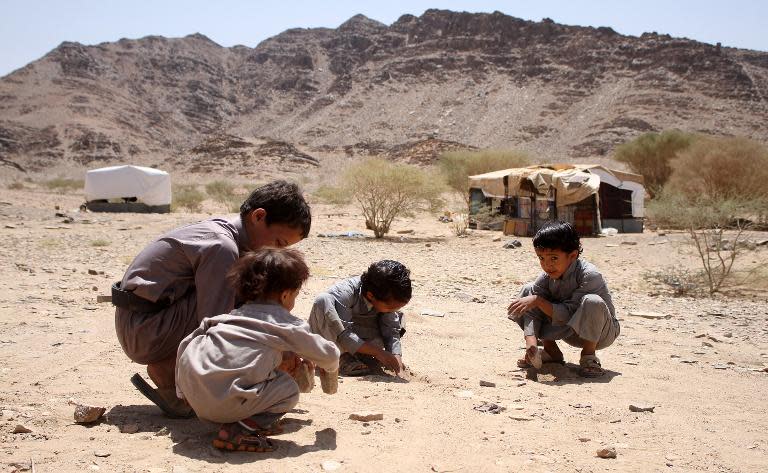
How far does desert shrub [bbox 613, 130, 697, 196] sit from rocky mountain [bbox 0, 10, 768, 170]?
22127 mm

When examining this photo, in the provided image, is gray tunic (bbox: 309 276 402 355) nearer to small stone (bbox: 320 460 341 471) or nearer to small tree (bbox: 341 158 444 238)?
small stone (bbox: 320 460 341 471)

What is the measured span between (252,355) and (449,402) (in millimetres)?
1199

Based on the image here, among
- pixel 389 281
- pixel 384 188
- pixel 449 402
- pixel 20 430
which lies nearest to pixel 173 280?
A: pixel 20 430

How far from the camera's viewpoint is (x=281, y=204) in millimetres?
3322

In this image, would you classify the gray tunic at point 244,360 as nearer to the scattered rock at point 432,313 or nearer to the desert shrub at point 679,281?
the scattered rock at point 432,313

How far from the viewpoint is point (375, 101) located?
8894cm

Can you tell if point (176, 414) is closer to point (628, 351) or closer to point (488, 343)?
point (488, 343)

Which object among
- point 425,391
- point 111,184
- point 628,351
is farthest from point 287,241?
point 111,184

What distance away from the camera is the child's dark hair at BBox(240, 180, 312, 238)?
3.32 m

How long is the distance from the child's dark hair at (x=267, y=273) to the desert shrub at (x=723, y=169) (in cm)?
2175

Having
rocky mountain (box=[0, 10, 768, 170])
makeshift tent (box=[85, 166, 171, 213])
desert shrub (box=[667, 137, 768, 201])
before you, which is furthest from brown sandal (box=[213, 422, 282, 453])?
rocky mountain (box=[0, 10, 768, 170])

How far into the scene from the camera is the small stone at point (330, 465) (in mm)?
2566

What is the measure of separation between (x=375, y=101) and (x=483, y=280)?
264ft

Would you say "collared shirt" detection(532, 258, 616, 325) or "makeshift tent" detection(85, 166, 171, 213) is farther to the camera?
"makeshift tent" detection(85, 166, 171, 213)
